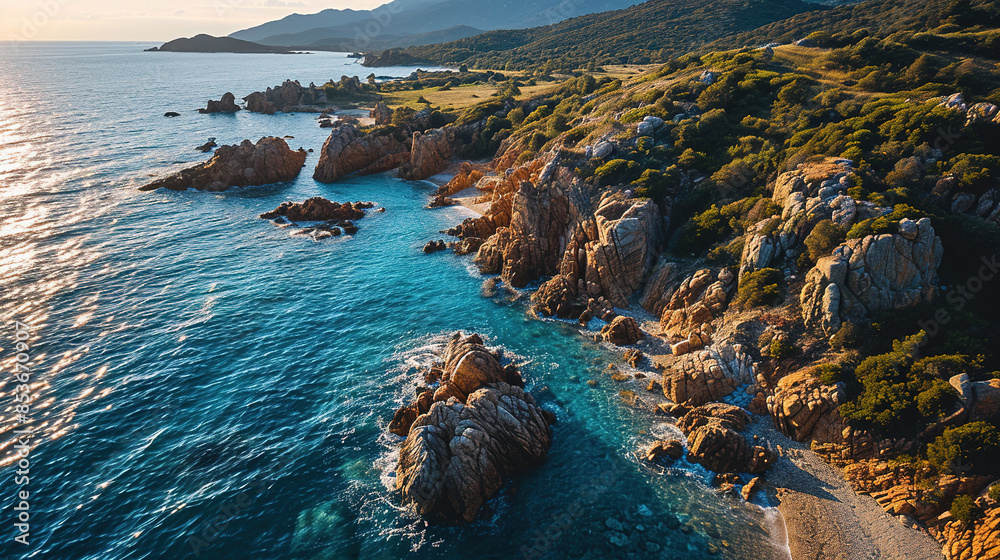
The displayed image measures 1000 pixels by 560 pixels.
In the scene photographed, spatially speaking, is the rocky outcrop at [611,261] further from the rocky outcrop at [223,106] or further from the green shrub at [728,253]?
the rocky outcrop at [223,106]

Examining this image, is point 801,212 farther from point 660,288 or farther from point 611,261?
point 611,261

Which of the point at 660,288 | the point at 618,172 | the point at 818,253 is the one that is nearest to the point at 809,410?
the point at 818,253

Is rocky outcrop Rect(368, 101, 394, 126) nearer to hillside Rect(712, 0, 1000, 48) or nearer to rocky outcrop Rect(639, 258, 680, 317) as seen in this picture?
hillside Rect(712, 0, 1000, 48)

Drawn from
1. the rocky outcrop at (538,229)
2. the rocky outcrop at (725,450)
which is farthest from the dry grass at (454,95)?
the rocky outcrop at (725,450)

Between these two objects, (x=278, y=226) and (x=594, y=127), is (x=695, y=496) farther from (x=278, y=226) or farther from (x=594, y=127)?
(x=278, y=226)

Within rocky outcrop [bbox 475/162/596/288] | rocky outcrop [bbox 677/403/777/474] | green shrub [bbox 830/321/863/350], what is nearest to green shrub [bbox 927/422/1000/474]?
green shrub [bbox 830/321/863/350]

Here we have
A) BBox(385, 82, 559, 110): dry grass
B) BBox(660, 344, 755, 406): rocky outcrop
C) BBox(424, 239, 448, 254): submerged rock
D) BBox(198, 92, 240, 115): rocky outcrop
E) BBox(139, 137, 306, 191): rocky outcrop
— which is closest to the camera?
BBox(660, 344, 755, 406): rocky outcrop

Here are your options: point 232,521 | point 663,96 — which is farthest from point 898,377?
point 663,96
